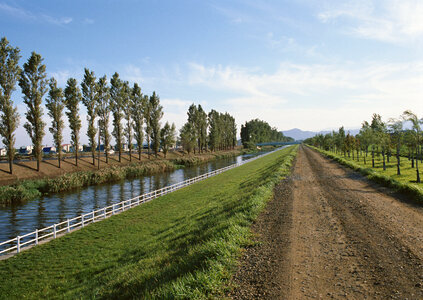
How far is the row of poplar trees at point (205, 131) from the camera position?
90562mm

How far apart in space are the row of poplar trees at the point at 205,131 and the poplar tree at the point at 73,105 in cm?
4114

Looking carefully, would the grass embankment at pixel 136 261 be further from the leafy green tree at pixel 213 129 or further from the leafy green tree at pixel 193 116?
the leafy green tree at pixel 213 129

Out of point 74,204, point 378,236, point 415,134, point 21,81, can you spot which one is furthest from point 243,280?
point 21,81

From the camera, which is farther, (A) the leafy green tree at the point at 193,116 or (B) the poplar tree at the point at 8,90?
(A) the leafy green tree at the point at 193,116

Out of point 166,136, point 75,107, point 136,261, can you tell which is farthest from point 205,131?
point 136,261

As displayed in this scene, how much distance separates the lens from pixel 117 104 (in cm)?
6384

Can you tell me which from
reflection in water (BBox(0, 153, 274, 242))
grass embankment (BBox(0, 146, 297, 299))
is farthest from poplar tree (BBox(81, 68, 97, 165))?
grass embankment (BBox(0, 146, 297, 299))

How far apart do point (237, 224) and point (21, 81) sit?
4891 centimetres

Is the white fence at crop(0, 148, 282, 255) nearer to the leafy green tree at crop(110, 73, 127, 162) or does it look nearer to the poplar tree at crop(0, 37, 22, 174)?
the poplar tree at crop(0, 37, 22, 174)

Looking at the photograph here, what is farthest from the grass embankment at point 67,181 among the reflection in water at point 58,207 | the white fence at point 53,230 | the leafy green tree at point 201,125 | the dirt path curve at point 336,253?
the leafy green tree at point 201,125

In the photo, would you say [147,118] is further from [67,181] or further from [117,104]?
[67,181]

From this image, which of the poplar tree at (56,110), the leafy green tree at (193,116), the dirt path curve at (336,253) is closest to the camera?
the dirt path curve at (336,253)

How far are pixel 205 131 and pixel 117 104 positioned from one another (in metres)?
45.7

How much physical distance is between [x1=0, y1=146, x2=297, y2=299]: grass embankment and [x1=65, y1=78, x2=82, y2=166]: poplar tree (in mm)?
39944
